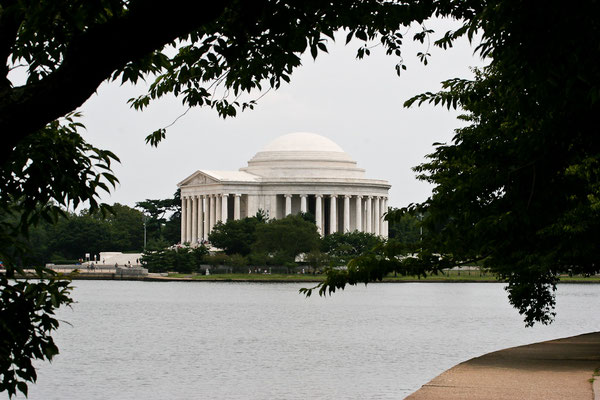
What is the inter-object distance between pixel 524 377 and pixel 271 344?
24.5m

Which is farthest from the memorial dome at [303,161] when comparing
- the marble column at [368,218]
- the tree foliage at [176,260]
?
the tree foliage at [176,260]

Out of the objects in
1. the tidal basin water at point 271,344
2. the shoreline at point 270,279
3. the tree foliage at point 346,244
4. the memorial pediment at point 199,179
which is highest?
the memorial pediment at point 199,179

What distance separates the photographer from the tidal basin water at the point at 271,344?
31953mm

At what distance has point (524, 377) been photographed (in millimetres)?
23438

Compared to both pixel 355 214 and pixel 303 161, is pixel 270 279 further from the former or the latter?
pixel 355 214

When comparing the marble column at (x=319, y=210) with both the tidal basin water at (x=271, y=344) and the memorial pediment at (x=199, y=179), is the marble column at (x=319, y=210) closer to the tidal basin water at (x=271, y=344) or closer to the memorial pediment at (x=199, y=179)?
the memorial pediment at (x=199, y=179)

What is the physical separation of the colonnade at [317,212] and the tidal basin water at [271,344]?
90.8 m

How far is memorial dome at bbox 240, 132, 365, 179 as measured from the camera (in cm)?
18062

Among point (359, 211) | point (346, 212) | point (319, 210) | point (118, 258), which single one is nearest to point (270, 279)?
point (118, 258)

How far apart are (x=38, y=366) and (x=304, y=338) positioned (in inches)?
649

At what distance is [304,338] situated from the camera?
166 ft

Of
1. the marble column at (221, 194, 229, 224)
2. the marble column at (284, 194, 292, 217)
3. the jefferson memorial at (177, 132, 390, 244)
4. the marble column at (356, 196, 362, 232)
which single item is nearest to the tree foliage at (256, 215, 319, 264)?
the jefferson memorial at (177, 132, 390, 244)

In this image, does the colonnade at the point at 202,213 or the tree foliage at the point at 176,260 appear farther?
the colonnade at the point at 202,213

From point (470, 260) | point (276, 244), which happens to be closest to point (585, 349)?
point (470, 260)
